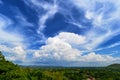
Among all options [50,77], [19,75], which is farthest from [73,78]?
[19,75]

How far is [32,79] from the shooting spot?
39.5 metres

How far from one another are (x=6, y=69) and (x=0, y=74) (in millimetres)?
1801

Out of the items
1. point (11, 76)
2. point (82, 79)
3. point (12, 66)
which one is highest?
point (82, 79)

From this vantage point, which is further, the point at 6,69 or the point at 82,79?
the point at 82,79

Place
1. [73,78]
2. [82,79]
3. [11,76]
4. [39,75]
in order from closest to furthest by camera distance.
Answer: [11,76]
[39,75]
[82,79]
[73,78]

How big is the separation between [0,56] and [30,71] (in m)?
6.64

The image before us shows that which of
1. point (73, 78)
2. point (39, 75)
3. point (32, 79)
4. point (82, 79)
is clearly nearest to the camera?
point (32, 79)

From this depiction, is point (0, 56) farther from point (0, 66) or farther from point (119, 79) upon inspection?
point (119, 79)

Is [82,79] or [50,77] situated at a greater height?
[82,79]

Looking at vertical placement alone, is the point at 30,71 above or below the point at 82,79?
below

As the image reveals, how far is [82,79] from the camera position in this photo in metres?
114

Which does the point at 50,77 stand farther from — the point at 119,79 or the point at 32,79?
the point at 119,79

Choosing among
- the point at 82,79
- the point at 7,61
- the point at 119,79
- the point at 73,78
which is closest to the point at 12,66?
the point at 7,61

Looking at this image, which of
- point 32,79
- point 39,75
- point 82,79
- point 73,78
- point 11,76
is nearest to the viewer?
point 11,76
